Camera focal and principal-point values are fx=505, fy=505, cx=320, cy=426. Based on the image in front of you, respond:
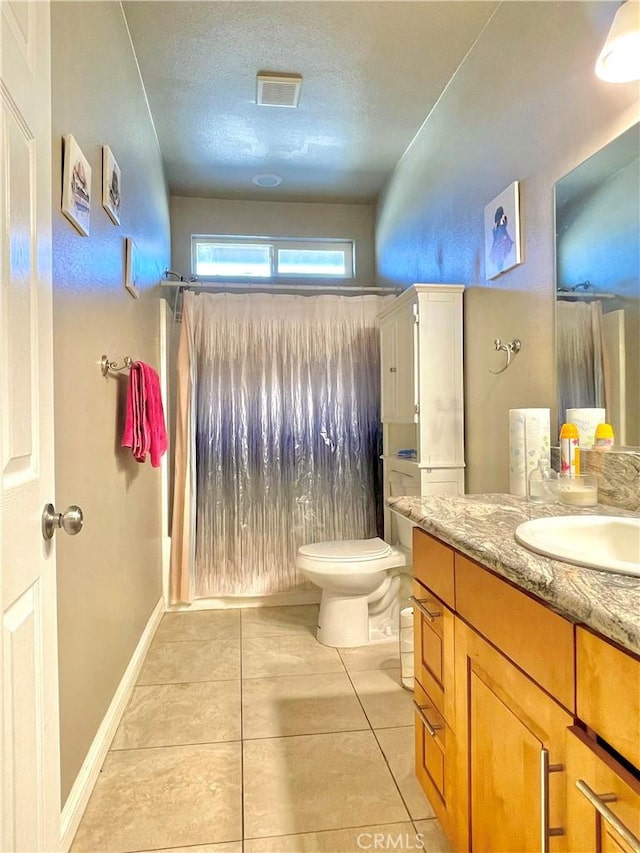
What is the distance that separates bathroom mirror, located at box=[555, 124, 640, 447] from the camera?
129 cm

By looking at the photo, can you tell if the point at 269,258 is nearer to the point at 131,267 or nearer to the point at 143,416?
the point at 131,267

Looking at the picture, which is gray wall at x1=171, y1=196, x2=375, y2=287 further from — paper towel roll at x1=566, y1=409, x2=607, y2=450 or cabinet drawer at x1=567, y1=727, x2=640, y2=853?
cabinet drawer at x1=567, y1=727, x2=640, y2=853

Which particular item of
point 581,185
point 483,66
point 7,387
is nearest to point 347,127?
point 483,66

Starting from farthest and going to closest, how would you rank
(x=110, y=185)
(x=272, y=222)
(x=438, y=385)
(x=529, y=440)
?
(x=272, y=222), (x=438, y=385), (x=110, y=185), (x=529, y=440)

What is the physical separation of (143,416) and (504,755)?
1.64 metres

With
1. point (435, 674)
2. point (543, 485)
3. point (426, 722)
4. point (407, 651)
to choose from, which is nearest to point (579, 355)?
point (543, 485)

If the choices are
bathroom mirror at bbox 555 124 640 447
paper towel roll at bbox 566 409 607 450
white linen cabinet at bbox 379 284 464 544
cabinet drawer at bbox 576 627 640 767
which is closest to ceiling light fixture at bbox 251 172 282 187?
white linen cabinet at bbox 379 284 464 544

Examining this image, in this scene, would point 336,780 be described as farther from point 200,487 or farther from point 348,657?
point 200,487

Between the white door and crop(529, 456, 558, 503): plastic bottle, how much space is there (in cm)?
127

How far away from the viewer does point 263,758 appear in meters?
1.64

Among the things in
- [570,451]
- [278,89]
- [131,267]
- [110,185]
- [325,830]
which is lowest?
[325,830]

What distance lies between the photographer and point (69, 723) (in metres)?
1.33

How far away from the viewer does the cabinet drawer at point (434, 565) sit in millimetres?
1189

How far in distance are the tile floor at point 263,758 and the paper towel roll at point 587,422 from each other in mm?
1135
